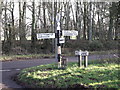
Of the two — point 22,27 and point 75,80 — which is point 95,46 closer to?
point 22,27

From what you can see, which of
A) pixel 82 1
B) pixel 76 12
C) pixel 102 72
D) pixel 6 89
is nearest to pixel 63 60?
pixel 102 72

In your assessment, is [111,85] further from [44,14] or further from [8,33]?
[44,14]

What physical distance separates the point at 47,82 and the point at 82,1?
94.3ft

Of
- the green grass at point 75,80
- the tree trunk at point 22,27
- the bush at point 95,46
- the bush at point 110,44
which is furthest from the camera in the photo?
the bush at point 110,44

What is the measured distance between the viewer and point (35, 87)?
27.3 feet

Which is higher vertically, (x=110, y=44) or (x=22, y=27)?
(x=22, y=27)

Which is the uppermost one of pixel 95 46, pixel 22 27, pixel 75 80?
pixel 22 27

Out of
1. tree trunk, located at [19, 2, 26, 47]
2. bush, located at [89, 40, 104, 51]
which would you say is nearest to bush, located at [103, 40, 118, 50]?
bush, located at [89, 40, 104, 51]

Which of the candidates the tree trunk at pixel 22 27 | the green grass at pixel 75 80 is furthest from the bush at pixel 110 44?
the green grass at pixel 75 80

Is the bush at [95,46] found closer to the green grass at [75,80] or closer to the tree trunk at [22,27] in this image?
the tree trunk at [22,27]

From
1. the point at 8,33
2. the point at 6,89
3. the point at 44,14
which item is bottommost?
the point at 6,89

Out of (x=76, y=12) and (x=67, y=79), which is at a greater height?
(x=76, y=12)

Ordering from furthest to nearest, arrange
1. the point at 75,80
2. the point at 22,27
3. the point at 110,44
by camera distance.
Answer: the point at 110,44, the point at 22,27, the point at 75,80

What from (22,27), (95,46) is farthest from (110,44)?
(22,27)
